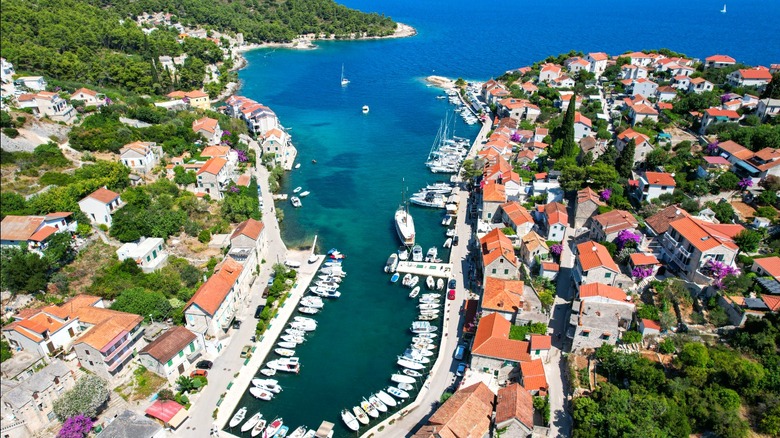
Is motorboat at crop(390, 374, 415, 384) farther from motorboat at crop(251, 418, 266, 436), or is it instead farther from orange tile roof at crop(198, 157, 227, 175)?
orange tile roof at crop(198, 157, 227, 175)

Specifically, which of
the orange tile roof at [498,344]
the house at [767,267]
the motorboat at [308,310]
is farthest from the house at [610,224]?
the motorboat at [308,310]

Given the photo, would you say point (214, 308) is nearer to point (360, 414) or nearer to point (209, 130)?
point (360, 414)

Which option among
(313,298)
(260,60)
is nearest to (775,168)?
(313,298)

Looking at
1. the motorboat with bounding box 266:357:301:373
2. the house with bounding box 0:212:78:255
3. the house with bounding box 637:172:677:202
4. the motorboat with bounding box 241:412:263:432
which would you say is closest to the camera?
the house with bounding box 0:212:78:255

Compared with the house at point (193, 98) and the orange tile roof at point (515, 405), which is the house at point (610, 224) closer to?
the orange tile roof at point (515, 405)

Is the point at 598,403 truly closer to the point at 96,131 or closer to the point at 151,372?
the point at 151,372

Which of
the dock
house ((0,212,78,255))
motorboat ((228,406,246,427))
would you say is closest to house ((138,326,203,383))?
motorboat ((228,406,246,427))

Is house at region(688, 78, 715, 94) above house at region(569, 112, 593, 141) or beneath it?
above
